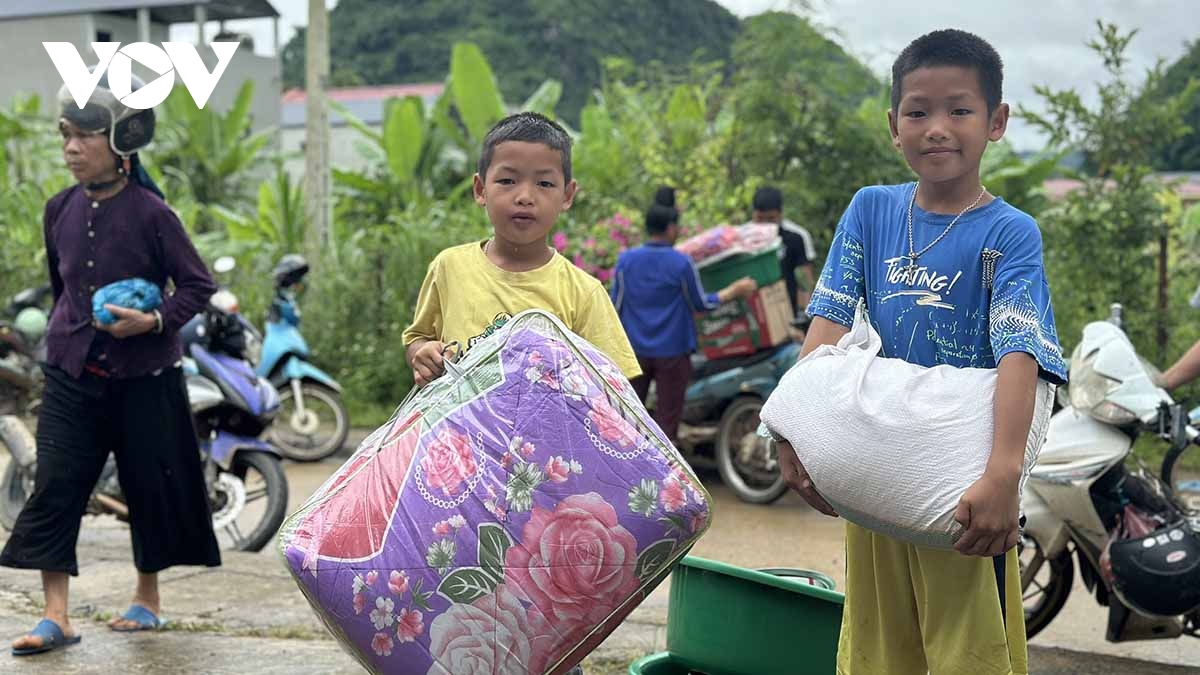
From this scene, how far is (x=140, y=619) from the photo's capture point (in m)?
4.71

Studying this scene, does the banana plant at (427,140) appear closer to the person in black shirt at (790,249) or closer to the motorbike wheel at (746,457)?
the person in black shirt at (790,249)

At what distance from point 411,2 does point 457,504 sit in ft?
156

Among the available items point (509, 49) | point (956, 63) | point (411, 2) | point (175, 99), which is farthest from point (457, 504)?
point (411, 2)

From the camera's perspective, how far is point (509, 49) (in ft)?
142

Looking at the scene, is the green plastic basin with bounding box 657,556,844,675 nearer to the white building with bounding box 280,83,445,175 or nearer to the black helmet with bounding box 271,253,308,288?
the black helmet with bounding box 271,253,308,288

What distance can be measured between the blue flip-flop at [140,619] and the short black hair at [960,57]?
3.12 meters

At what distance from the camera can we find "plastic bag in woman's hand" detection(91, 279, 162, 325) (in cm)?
452

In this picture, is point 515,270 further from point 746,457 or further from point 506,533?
point 746,457

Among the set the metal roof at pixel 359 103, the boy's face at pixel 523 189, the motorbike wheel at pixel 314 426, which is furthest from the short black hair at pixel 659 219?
the metal roof at pixel 359 103

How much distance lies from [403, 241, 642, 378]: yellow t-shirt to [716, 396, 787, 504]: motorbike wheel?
15.9 ft

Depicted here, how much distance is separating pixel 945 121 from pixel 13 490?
15.9 ft

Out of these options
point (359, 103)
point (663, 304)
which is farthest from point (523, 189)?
point (359, 103)

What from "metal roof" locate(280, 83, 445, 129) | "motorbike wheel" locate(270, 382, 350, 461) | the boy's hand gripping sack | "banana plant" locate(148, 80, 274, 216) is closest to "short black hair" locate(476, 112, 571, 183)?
the boy's hand gripping sack

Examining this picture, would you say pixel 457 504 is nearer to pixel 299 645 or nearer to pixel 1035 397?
pixel 1035 397
